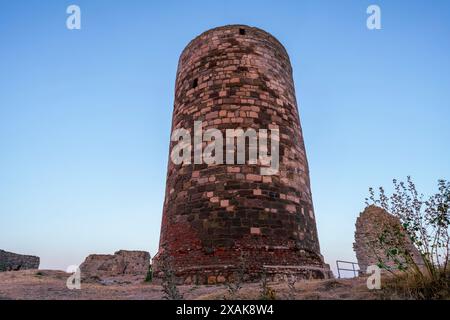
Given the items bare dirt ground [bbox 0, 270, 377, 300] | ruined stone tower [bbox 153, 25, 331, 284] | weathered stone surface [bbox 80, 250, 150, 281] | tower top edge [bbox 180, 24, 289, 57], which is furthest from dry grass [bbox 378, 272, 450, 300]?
weathered stone surface [bbox 80, 250, 150, 281]

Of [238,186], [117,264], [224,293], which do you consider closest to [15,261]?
[117,264]

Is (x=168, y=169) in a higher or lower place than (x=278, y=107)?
lower

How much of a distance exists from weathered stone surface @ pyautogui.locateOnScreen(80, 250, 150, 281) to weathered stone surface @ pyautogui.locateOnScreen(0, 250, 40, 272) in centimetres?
588

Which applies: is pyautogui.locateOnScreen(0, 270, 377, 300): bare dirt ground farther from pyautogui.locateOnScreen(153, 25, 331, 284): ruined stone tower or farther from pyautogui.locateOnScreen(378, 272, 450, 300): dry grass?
pyautogui.locateOnScreen(153, 25, 331, 284): ruined stone tower

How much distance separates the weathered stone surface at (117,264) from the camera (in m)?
11.1

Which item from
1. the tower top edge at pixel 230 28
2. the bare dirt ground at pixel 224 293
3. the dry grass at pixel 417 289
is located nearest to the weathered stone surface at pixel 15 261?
the bare dirt ground at pixel 224 293

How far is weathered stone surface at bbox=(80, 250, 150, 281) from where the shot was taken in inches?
435

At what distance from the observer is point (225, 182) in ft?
21.3

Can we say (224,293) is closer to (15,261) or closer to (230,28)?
(230,28)

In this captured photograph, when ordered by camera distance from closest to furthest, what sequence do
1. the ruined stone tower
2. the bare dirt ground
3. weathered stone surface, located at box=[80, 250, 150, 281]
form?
1. the bare dirt ground
2. the ruined stone tower
3. weathered stone surface, located at box=[80, 250, 150, 281]

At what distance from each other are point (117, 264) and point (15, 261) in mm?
6965
